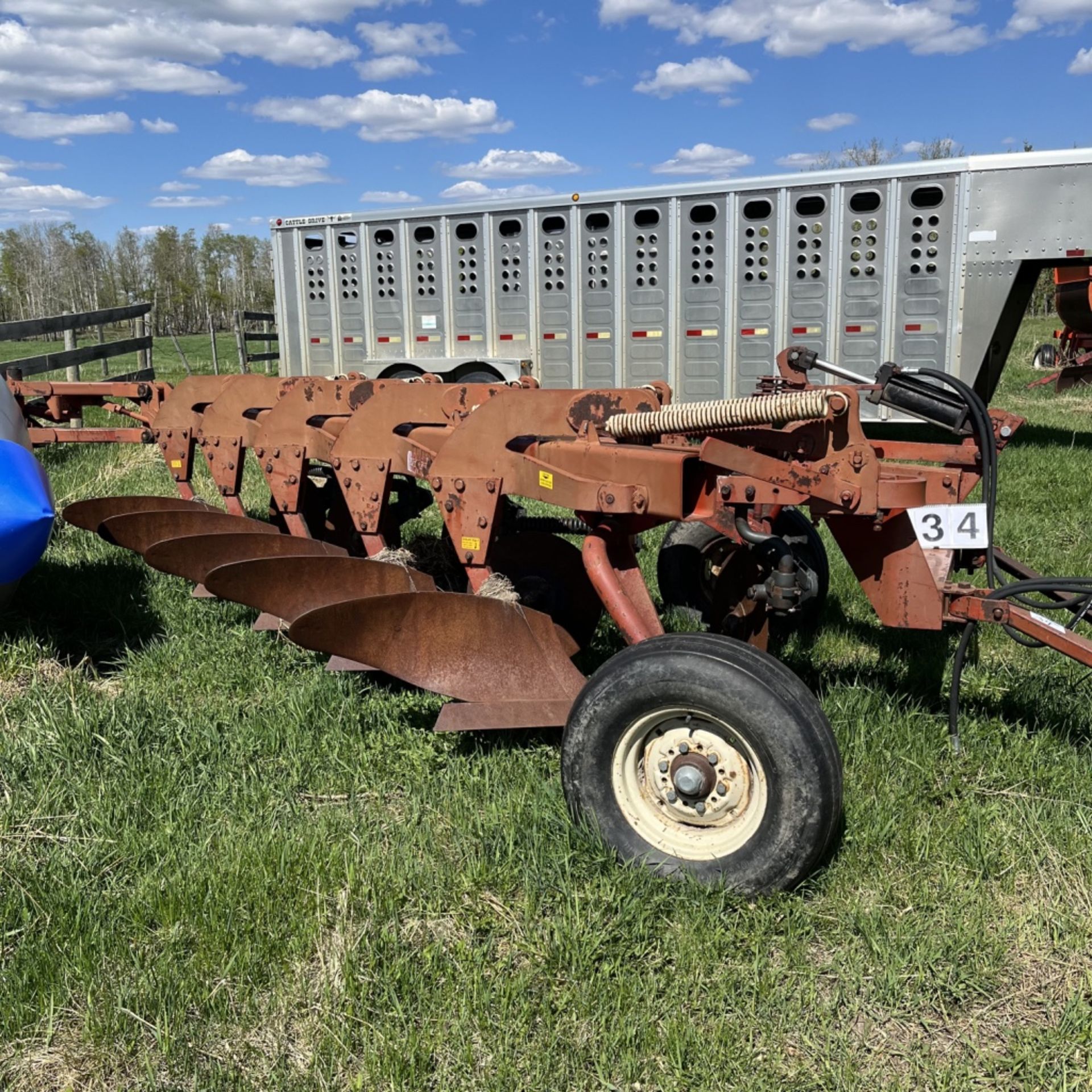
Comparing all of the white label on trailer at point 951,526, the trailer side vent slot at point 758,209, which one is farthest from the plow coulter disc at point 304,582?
the trailer side vent slot at point 758,209

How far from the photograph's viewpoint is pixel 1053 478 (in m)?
9.10

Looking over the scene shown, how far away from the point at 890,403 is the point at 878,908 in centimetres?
179

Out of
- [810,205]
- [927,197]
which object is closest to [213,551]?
[810,205]

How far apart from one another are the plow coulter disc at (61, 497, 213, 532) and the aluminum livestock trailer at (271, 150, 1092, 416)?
5836mm

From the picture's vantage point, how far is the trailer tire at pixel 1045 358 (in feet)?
67.0

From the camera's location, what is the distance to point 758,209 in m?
11.2

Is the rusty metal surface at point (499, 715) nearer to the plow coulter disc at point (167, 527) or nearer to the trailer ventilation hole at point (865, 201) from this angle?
the plow coulter disc at point (167, 527)

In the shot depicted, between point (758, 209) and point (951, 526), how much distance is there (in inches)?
347

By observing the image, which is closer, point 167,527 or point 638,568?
point 638,568

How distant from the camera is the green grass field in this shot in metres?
2.39

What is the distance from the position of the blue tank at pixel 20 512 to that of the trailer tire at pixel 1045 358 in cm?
1991

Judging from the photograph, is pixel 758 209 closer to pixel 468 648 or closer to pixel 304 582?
Answer: pixel 304 582

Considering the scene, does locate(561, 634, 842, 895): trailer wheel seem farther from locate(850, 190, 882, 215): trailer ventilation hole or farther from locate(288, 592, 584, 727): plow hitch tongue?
locate(850, 190, 882, 215): trailer ventilation hole

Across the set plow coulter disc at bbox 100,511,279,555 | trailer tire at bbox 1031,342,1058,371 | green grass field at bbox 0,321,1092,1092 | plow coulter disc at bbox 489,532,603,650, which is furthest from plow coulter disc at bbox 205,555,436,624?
trailer tire at bbox 1031,342,1058,371
